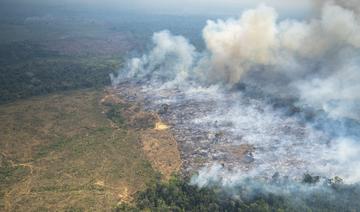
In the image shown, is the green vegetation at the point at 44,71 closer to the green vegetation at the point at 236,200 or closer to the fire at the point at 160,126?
the fire at the point at 160,126

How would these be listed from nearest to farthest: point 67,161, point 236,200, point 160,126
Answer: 1. point 236,200
2. point 67,161
3. point 160,126

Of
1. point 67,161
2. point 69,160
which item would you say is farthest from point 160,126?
point 67,161

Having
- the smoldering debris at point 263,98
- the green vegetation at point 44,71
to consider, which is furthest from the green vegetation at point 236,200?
the green vegetation at point 44,71

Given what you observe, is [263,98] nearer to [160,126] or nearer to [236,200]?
[160,126]

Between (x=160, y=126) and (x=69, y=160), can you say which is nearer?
(x=69, y=160)

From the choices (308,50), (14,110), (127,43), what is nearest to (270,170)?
(308,50)

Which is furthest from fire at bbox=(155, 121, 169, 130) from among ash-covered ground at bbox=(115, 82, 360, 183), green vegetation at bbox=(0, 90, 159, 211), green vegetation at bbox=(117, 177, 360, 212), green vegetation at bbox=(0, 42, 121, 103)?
green vegetation at bbox=(0, 42, 121, 103)
